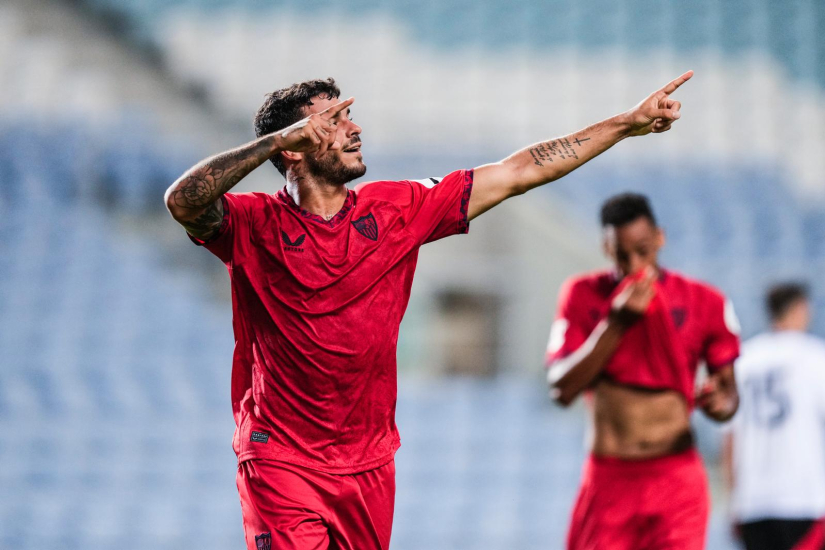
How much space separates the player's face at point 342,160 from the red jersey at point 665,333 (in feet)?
5.43

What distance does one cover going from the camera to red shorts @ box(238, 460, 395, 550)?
115 inches

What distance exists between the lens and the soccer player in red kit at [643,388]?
406 cm

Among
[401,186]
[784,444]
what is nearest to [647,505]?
[784,444]

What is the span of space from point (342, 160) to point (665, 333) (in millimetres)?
1849

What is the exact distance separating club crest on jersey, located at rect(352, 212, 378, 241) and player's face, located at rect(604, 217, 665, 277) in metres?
1.49

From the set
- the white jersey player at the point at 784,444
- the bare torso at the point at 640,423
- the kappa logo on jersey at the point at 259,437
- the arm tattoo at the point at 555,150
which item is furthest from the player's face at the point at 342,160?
the white jersey player at the point at 784,444

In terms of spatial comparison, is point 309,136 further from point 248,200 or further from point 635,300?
point 635,300

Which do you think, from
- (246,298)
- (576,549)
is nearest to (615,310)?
(576,549)

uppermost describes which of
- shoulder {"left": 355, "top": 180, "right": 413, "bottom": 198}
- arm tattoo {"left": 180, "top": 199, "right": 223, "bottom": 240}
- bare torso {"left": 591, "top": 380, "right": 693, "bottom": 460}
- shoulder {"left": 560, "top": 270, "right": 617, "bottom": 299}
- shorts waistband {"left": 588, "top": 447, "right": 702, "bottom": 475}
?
shoulder {"left": 355, "top": 180, "right": 413, "bottom": 198}

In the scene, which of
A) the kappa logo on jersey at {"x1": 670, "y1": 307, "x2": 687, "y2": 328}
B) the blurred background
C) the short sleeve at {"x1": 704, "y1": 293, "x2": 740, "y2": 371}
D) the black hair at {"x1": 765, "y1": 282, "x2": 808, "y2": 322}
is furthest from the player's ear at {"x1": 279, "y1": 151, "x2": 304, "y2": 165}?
the blurred background

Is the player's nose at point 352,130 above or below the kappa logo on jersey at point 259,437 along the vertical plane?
above

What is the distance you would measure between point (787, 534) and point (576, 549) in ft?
5.39

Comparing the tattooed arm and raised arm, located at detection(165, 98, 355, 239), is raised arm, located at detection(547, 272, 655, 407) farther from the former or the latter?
the tattooed arm

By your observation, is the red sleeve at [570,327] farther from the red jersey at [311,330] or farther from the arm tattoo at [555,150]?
the red jersey at [311,330]
